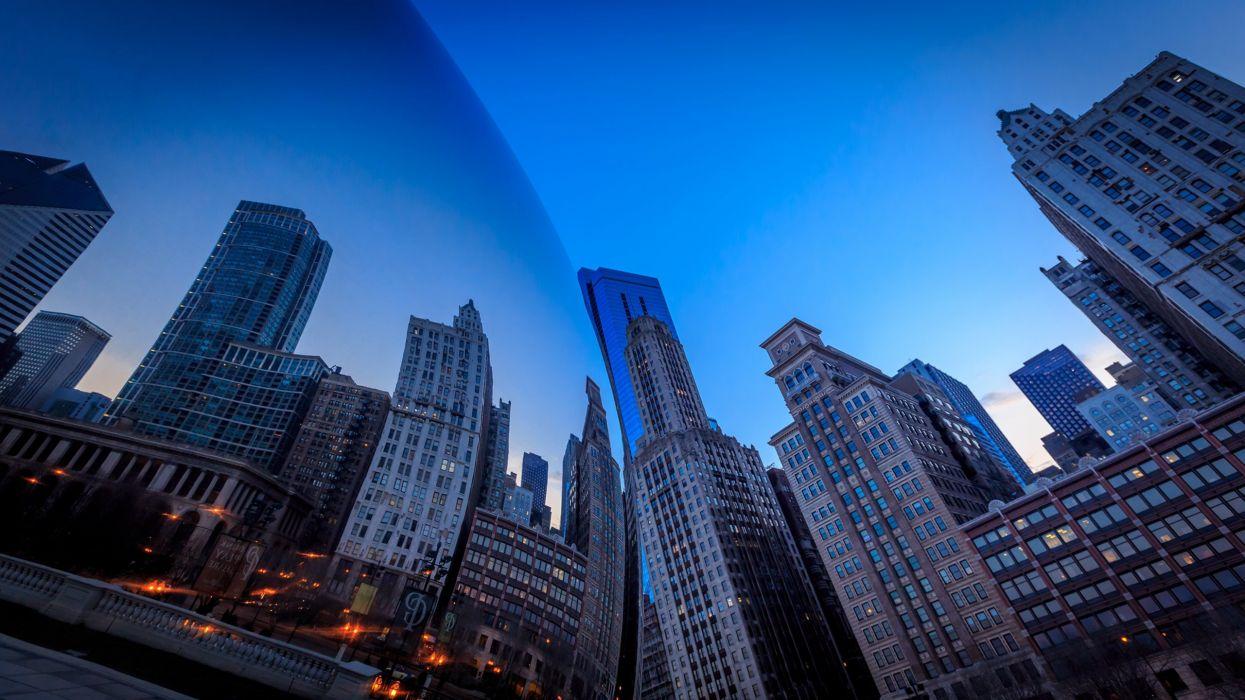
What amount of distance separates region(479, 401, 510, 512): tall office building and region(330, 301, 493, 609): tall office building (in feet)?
61.2

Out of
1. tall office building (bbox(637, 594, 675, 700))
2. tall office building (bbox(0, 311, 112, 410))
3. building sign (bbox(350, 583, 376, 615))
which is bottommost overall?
tall office building (bbox(637, 594, 675, 700))

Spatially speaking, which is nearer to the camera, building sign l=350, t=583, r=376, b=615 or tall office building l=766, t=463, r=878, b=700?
building sign l=350, t=583, r=376, b=615

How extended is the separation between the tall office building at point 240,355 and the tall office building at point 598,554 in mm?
64370

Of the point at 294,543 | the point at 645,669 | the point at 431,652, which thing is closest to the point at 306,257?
the point at 294,543

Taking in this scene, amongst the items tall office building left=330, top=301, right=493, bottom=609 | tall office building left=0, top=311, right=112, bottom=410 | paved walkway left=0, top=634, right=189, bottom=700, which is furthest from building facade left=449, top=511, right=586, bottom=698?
tall office building left=0, top=311, right=112, bottom=410

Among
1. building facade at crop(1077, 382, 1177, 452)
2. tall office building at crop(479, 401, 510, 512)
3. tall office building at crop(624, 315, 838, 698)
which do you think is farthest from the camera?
building facade at crop(1077, 382, 1177, 452)

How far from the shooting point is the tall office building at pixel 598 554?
257ft

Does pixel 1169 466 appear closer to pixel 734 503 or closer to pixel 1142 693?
pixel 1142 693

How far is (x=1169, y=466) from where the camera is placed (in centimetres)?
4534

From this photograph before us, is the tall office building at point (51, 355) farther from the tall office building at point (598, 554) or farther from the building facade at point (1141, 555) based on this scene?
the building facade at point (1141, 555)

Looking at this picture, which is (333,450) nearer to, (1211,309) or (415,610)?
(415,610)

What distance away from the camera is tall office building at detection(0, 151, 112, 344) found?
1304cm

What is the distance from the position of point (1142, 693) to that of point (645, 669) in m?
99.2

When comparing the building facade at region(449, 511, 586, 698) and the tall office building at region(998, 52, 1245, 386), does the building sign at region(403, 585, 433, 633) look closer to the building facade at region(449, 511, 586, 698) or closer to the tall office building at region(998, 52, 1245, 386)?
the building facade at region(449, 511, 586, 698)
